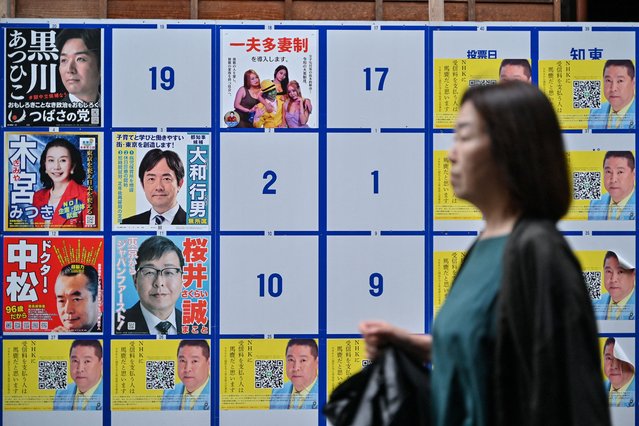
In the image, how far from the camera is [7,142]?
5.46 metres

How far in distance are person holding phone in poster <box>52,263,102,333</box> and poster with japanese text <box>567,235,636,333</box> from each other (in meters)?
3.18

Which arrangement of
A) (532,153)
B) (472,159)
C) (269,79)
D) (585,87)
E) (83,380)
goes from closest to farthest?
(532,153)
(472,159)
(83,380)
(269,79)
(585,87)

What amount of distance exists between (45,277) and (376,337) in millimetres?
3852

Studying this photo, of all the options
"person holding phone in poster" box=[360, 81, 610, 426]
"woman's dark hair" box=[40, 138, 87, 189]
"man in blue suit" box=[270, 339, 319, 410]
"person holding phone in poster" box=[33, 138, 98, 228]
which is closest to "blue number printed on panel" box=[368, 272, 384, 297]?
"man in blue suit" box=[270, 339, 319, 410]

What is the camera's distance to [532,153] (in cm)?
181

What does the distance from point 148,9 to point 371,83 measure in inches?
64.9

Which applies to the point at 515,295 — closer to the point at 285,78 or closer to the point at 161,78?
the point at 285,78

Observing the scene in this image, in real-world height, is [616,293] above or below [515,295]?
below

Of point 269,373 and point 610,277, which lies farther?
point 610,277

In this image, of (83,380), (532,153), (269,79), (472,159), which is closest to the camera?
(532,153)

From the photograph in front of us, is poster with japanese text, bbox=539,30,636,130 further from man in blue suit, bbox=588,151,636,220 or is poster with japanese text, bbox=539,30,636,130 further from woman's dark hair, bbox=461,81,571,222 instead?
woman's dark hair, bbox=461,81,571,222

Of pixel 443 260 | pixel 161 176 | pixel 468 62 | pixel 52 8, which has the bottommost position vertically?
pixel 443 260

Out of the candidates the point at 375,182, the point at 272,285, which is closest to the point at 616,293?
the point at 375,182

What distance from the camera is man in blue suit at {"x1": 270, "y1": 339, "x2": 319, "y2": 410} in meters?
5.48
